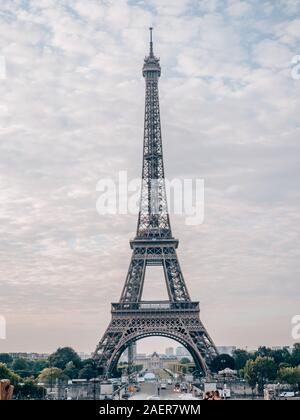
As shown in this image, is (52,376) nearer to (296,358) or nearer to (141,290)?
(141,290)

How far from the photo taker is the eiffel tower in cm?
6874

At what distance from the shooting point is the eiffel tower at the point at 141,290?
226 feet

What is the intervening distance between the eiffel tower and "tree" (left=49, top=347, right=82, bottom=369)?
76.6 ft

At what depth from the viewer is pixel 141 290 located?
234ft

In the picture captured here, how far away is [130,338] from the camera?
69.0m

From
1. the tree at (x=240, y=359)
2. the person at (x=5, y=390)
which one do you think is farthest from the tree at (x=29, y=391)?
the person at (x=5, y=390)

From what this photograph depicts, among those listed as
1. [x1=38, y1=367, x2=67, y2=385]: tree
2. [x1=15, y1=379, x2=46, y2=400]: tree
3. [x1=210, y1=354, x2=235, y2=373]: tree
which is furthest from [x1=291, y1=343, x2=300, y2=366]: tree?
[x1=15, y1=379, x2=46, y2=400]: tree

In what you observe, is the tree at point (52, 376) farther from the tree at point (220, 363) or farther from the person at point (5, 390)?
the person at point (5, 390)

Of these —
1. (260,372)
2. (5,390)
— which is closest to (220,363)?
(260,372)

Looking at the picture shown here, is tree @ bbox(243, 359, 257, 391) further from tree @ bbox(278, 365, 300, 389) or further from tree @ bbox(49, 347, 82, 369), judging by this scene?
tree @ bbox(49, 347, 82, 369)

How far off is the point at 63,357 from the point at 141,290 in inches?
1189

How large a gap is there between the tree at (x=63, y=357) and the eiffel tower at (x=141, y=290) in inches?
919
